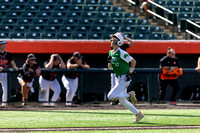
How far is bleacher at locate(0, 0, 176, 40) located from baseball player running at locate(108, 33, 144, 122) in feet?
28.6

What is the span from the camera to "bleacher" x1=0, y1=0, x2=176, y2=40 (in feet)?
58.6

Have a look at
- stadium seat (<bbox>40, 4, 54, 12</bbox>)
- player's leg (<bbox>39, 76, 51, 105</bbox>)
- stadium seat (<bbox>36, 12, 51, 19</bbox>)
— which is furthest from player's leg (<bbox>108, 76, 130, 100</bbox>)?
stadium seat (<bbox>40, 4, 54, 12</bbox>)

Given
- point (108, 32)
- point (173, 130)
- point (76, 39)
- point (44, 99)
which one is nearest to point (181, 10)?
point (108, 32)

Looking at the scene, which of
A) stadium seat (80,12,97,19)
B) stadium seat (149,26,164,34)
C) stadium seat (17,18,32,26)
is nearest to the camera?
stadium seat (17,18,32,26)

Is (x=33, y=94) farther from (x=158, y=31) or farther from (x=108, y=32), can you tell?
(x=158, y=31)

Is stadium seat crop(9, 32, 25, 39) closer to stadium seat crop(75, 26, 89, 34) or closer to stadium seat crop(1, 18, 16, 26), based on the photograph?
stadium seat crop(1, 18, 16, 26)

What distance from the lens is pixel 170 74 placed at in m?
14.2

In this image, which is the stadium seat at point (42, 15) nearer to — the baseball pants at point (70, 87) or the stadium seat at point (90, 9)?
the stadium seat at point (90, 9)

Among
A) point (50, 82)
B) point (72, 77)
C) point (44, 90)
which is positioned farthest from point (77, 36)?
point (44, 90)

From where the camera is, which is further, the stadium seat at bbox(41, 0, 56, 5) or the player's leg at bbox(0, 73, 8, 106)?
the stadium seat at bbox(41, 0, 56, 5)

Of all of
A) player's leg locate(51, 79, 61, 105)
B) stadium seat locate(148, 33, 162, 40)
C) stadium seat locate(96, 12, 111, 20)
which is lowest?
player's leg locate(51, 79, 61, 105)

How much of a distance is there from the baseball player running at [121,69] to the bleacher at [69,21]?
8.72m

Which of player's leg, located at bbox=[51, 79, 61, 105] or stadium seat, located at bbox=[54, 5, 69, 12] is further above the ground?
stadium seat, located at bbox=[54, 5, 69, 12]

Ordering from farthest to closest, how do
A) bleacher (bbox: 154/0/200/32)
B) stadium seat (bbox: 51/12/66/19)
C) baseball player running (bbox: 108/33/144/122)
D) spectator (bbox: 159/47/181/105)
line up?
bleacher (bbox: 154/0/200/32), stadium seat (bbox: 51/12/66/19), spectator (bbox: 159/47/181/105), baseball player running (bbox: 108/33/144/122)
